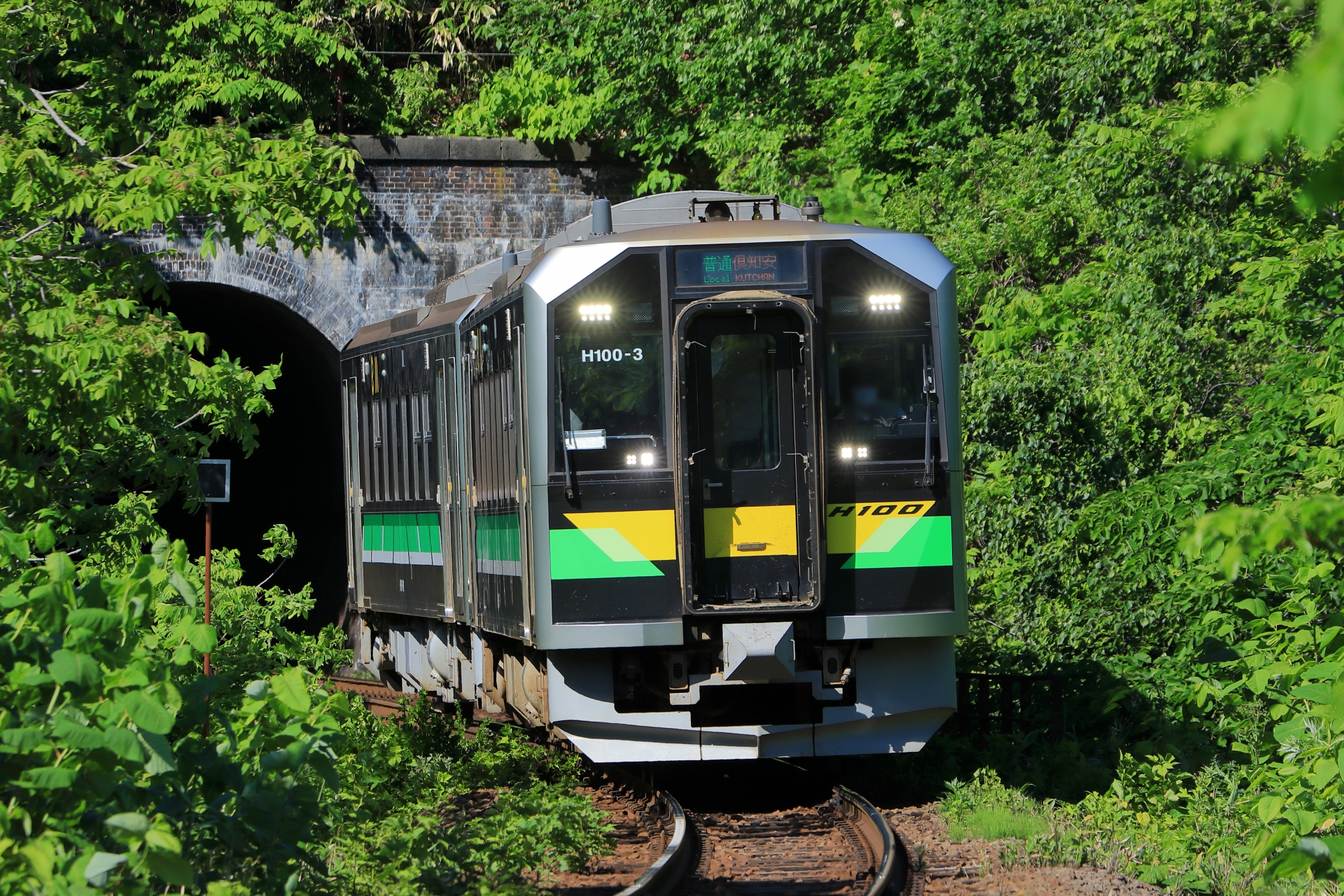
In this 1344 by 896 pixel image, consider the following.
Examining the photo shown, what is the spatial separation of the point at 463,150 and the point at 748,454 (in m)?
12.8

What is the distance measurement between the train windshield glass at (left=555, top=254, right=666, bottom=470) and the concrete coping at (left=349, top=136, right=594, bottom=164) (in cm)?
1210

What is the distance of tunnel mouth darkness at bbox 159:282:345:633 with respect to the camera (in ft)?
72.7

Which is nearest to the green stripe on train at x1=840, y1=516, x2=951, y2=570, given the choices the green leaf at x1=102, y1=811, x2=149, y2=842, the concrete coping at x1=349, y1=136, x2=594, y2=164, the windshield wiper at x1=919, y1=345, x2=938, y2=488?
the windshield wiper at x1=919, y1=345, x2=938, y2=488

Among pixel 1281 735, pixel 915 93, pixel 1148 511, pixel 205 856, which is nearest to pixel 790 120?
pixel 915 93

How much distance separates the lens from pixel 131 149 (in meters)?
11.4

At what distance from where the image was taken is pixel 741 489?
30.2 ft

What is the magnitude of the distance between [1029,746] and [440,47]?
17556mm

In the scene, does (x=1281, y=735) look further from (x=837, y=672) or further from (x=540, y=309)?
(x=540, y=309)

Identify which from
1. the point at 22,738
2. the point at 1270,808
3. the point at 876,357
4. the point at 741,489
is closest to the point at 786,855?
the point at 741,489

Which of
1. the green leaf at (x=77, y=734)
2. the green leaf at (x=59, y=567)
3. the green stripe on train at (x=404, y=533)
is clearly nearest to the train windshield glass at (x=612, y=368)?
the green leaf at (x=59, y=567)

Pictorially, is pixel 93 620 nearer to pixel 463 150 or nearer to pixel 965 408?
pixel 965 408

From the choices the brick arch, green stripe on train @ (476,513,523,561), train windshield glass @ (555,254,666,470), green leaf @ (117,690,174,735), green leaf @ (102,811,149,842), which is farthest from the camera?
the brick arch

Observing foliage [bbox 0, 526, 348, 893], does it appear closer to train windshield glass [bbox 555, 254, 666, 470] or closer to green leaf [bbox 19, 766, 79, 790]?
green leaf [bbox 19, 766, 79, 790]

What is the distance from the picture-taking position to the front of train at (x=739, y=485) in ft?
29.9
